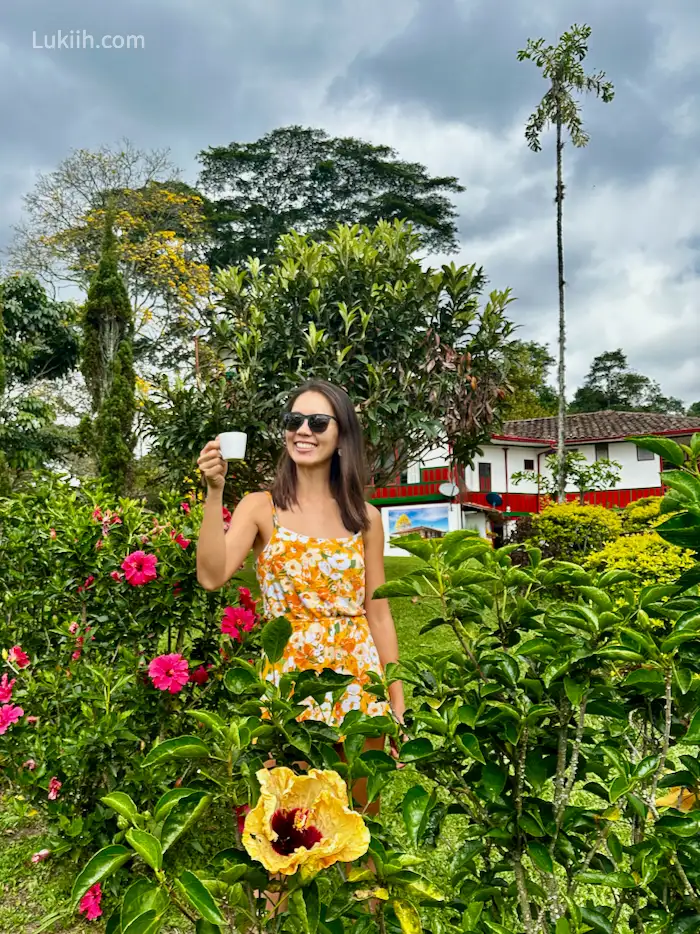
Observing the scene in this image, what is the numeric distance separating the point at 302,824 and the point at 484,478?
23.0m

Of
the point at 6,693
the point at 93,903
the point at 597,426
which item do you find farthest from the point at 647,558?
the point at 597,426

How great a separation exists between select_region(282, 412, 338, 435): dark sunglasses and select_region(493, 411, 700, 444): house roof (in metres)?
21.3

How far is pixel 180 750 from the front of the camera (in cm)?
77

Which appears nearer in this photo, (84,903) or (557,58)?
(84,903)

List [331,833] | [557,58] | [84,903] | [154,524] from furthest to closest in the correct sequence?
1. [557,58]
2. [154,524]
3. [84,903]
4. [331,833]

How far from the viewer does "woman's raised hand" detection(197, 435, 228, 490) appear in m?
1.86

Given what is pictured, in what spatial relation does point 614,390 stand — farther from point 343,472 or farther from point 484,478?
point 343,472

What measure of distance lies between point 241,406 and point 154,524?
454cm

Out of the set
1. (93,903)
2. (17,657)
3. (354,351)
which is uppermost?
(354,351)

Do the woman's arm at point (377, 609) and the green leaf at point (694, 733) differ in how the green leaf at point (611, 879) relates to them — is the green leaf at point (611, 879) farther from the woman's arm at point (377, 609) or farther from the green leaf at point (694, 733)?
the woman's arm at point (377, 609)

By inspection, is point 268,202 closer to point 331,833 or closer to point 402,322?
point 402,322

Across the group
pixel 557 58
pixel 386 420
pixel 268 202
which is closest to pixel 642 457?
pixel 557 58

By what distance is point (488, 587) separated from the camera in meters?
1.10

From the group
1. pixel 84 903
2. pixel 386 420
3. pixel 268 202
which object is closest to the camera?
pixel 84 903
